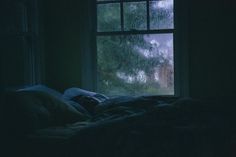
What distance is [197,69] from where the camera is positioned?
487 centimetres

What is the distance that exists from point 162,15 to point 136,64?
0.61 metres

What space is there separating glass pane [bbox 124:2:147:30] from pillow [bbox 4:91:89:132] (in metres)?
1.63

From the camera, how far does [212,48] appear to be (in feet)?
15.8

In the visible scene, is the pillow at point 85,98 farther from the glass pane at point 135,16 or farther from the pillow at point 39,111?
the glass pane at point 135,16

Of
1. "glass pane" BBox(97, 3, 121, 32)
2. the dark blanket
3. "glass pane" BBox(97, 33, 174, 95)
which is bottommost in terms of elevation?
the dark blanket

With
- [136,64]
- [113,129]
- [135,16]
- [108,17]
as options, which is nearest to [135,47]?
[136,64]

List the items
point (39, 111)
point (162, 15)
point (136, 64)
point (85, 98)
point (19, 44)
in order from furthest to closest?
point (136, 64) → point (162, 15) → point (19, 44) → point (85, 98) → point (39, 111)

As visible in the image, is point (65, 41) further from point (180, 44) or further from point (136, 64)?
Answer: point (180, 44)

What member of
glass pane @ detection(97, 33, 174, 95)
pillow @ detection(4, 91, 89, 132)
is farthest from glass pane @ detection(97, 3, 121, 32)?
pillow @ detection(4, 91, 89, 132)

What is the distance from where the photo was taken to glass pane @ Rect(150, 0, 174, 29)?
195 inches

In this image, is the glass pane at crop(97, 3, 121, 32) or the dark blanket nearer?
the dark blanket

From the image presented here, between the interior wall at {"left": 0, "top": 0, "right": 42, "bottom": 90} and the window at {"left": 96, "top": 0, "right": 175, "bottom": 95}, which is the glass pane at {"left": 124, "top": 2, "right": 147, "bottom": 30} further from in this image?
the interior wall at {"left": 0, "top": 0, "right": 42, "bottom": 90}

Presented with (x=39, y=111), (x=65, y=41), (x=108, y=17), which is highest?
(x=108, y=17)

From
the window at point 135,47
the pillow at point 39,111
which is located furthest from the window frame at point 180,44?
the pillow at point 39,111
